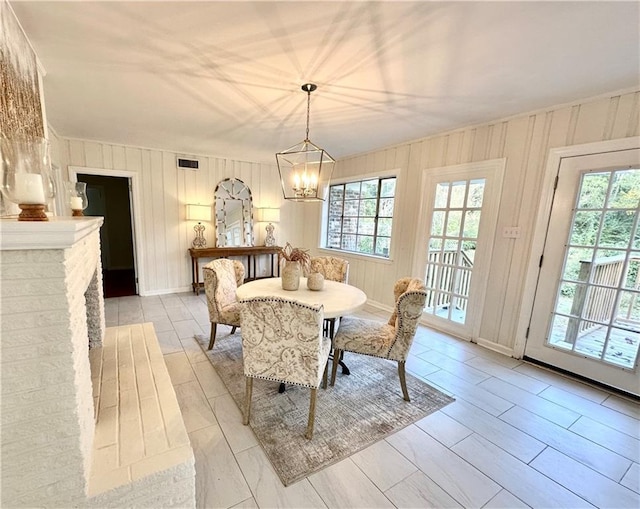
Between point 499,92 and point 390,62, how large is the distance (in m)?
1.08

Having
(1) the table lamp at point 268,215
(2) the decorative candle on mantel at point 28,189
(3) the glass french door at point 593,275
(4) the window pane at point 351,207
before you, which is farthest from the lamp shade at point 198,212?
(3) the glass french door at point 593,275

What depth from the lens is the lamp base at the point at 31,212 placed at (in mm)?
914

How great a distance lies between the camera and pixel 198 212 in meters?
4.70

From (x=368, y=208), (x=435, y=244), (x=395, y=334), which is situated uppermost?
(x=368, y=208)

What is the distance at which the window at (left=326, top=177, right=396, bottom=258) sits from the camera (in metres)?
4.31

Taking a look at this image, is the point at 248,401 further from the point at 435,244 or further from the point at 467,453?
the point at 435,244

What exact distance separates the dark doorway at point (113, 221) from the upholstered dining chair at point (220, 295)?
4.23 metres

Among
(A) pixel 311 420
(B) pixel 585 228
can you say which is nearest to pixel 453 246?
(B) pixel 585 228

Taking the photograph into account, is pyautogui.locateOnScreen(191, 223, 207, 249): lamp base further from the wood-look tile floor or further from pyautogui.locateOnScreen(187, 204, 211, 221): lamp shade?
the wood-look tile floor

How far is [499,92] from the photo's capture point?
7.45ft

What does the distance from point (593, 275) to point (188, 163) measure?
5.45 m

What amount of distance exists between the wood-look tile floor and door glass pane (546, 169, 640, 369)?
0.40 meters

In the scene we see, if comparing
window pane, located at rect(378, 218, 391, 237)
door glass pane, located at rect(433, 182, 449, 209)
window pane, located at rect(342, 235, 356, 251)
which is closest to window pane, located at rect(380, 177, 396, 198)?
window pane, located at rect(378, 218, 391, 237)

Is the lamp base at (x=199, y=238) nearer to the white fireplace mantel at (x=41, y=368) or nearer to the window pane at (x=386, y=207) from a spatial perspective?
the window pane at (x=386, y=207)
